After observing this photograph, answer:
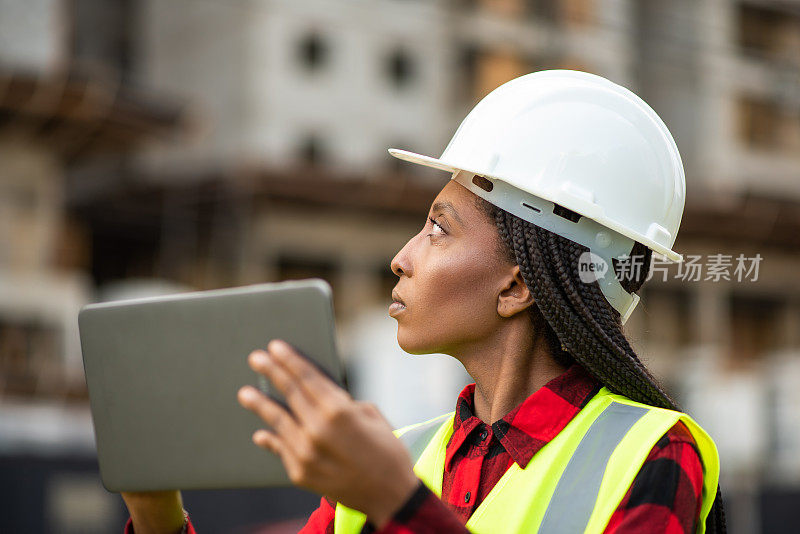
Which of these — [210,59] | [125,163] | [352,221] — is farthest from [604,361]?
[210,59]

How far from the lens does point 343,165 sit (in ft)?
111

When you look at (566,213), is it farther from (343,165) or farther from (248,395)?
(343,165)

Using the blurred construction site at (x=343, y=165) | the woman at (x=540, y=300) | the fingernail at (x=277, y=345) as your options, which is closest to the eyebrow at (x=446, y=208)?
the woman at (x=540, y=300)

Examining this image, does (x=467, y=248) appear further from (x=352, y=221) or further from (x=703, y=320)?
(x=703, y=320)

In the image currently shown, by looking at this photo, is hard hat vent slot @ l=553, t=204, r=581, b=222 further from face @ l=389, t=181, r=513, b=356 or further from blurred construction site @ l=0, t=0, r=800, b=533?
blurred construction site @ l=0, t=0, r=800, b=533

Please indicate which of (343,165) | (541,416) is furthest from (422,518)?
(343,165)

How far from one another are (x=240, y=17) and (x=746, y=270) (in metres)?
30.8

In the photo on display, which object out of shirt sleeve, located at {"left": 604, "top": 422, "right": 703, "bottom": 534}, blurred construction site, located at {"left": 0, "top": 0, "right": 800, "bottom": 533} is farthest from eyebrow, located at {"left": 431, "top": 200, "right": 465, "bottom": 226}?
blurred construction site, located at {"left": 0, "top": 0, "right": 800, "bottom": 533}

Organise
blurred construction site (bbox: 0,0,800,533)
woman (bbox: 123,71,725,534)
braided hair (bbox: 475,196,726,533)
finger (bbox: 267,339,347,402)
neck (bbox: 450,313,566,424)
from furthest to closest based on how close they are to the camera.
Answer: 1. blurred construction site (bbox: 0,0,800,533)
2. neck (bbox: 450,313,566,424)
3. braided hair (bbox: 475,196,726,533)
4. woman (bbox: 123,71,725,534)
5. finger (bbox: 267,339,347,402)

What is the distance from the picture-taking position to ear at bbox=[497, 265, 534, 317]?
2.18 m

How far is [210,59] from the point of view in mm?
33875

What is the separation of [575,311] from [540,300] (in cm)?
8

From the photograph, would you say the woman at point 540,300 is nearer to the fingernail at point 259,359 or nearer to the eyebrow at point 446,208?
the eyebrow at point 446,208

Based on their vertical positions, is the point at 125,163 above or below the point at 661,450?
below
